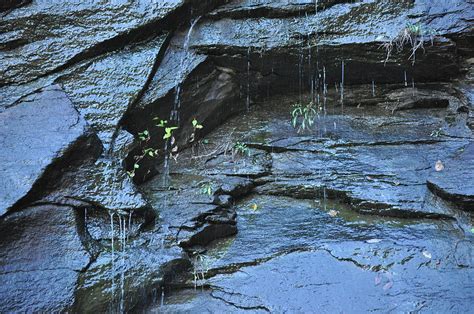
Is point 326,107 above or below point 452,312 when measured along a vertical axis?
above

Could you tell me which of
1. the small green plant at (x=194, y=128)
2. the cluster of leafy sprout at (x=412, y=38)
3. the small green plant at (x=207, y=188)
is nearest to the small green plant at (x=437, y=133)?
the cluster of leafy sprout at (x=412, y=38)

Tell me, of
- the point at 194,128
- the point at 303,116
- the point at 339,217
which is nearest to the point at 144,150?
the point at 194,128

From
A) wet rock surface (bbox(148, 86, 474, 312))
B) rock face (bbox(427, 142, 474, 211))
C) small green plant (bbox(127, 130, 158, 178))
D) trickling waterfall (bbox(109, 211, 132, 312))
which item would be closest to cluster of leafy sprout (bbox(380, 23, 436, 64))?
wet rock surface (bbox(148, 86, 474, 312))

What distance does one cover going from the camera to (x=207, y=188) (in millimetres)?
5922

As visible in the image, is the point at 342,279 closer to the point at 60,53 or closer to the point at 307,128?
the point at 307,128

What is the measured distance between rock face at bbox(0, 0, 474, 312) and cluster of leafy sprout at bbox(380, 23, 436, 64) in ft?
0.09

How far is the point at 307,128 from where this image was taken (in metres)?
6.88

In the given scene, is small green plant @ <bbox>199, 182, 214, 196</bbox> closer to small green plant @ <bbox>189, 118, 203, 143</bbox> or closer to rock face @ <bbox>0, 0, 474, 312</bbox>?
rock face @ <bbox>0, 0, 474, 312</bbox>

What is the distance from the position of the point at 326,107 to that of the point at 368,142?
3.18 ft

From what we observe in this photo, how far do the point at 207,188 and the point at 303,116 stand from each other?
6.75 feet

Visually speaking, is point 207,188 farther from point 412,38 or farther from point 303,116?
point 412,38

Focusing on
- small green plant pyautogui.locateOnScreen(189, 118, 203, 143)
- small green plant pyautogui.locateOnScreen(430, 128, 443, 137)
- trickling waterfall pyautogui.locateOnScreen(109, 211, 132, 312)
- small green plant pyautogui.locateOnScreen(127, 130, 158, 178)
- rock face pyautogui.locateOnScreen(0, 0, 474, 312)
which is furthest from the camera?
small green plant pyautogui.locateOnScreen(189, 118, 203, 143)

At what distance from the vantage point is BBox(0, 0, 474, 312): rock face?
485 cm

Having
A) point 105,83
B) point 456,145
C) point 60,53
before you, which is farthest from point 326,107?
point 60,53
